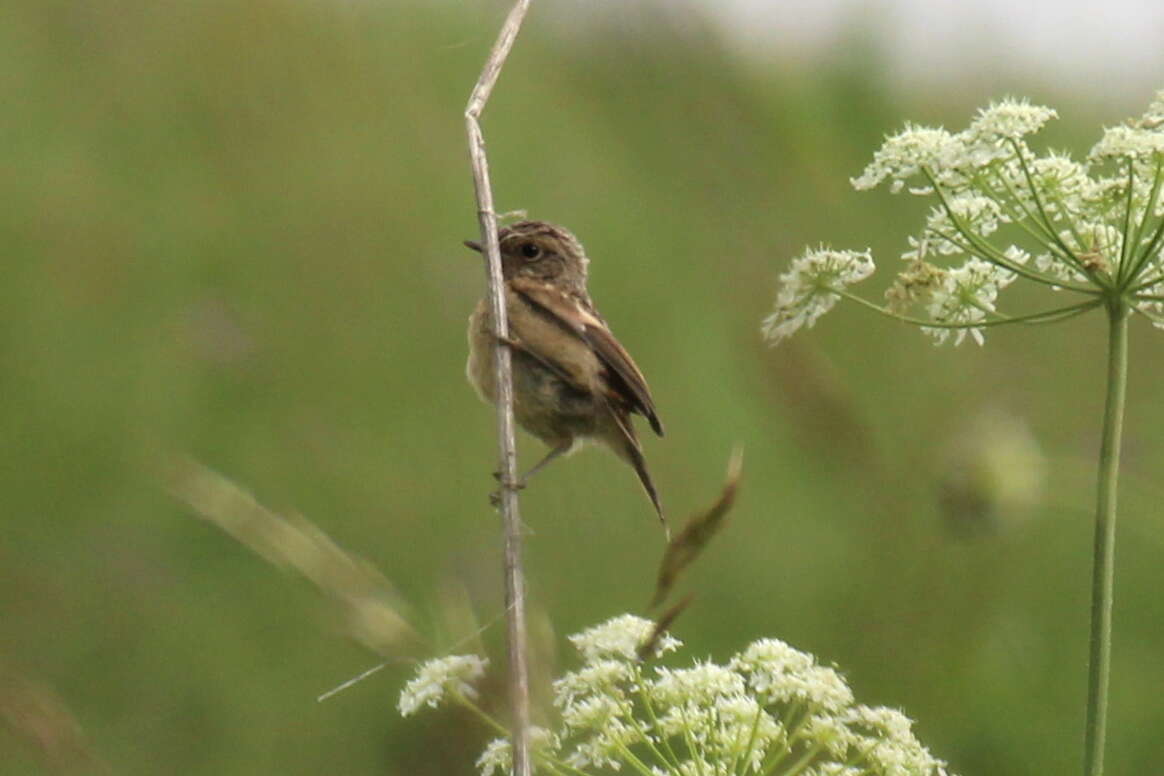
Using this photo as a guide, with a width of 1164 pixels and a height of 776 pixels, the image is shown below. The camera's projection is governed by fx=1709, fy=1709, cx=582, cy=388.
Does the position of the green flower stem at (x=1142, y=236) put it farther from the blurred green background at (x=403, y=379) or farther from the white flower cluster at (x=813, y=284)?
the blurred green background at (x=403, y=379)

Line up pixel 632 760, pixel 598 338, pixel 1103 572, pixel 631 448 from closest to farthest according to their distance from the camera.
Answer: pixel 1103 572, pixel 632 760, pixel 598 338, pixel 631 448

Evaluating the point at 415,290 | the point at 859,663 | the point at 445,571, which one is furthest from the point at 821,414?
the point at 415,290

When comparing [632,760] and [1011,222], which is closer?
[632,760]

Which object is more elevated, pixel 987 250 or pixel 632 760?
pixel 987 250

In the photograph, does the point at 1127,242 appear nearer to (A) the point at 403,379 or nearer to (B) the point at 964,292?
(B) the point at 964,292

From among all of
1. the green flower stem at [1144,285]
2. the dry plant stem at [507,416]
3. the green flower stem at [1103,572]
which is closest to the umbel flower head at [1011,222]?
the green flower stem at [1144,285]

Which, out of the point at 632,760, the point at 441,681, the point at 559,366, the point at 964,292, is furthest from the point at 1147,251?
the point at 559,366

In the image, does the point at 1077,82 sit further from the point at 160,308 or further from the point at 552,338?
the point at 552,338
